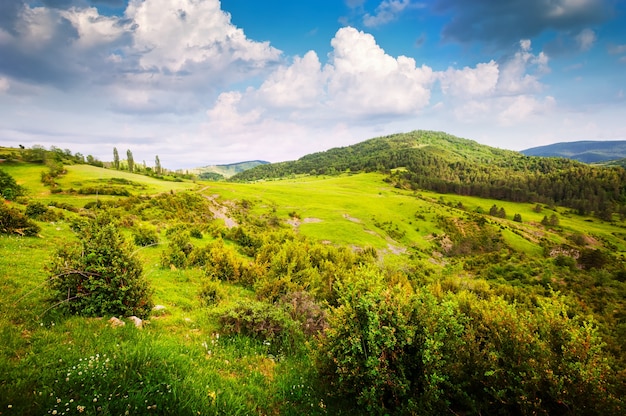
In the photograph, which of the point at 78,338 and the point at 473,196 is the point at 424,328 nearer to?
the point at 78,338

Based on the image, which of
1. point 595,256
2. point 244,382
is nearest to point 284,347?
point 244,382

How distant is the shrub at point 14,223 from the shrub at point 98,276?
1333 cm

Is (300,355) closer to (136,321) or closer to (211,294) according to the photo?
(136,321)

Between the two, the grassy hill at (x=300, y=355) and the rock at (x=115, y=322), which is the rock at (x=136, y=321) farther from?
the rock at (x=115, y=322)

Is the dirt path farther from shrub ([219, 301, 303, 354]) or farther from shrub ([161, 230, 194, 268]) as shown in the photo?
shrub ([219, 301, 303, 354])

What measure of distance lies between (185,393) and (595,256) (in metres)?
68.4

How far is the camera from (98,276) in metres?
8.28

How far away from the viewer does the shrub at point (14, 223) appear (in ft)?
54.5

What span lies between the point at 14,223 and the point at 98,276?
15173 mm

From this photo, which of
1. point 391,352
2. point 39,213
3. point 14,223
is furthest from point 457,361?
point 39,213

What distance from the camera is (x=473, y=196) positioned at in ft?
508

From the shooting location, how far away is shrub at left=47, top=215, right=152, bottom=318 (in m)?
8.02

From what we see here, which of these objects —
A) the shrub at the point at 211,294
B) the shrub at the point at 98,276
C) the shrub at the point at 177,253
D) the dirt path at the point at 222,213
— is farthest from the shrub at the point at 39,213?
the dirt path at the point at 222,213

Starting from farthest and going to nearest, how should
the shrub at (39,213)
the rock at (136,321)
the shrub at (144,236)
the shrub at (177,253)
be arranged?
the shrub at (39,213), the shrub at (144,236), the shrub at (177,253), the rock at (136,321)
